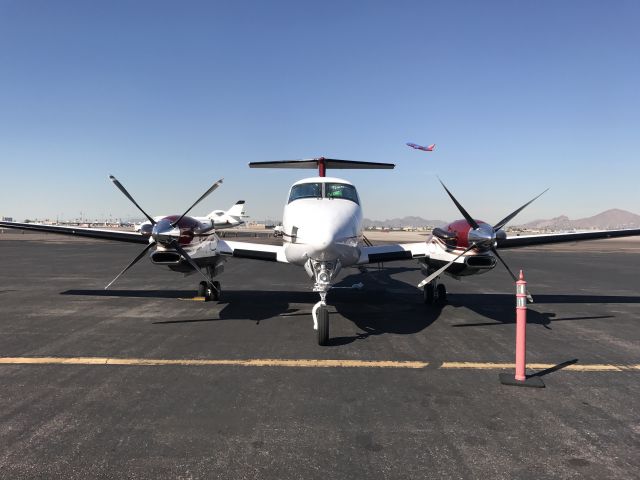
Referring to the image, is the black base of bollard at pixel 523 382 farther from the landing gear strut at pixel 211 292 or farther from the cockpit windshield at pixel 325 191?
the landing gear strut at pixel 211 292

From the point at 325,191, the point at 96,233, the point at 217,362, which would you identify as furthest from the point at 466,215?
the point at 96,233

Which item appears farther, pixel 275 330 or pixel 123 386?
pixel 275 330

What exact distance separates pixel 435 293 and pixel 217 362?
7133 millimetres

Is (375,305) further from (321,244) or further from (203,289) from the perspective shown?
(203,289)

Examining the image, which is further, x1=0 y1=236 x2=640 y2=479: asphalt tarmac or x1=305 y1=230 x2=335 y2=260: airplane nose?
x1=305 y1=230 x2=335 y2=260: airplane nose

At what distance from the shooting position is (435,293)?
11.1 metres

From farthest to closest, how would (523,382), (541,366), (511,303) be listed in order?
(511,303), (541,366), (523,382)

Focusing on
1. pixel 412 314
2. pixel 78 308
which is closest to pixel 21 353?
pixel 78 308

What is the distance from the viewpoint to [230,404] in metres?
4.39

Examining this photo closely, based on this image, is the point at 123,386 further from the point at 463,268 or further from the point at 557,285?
the point at 557,285

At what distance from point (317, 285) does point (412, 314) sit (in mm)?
3448

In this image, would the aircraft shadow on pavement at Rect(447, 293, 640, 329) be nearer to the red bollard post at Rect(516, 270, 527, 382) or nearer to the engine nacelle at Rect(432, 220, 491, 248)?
the engine nacelle at Rect(432, 220, 491, 248)

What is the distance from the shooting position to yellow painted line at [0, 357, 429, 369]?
5742mm

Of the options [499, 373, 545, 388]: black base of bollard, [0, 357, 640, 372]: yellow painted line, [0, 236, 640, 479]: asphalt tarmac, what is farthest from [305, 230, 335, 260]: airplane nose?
[499, 373, 545, 388]: black base of bollard
